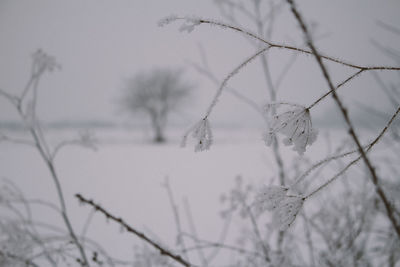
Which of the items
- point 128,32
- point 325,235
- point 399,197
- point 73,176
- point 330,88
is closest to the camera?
point 330,88

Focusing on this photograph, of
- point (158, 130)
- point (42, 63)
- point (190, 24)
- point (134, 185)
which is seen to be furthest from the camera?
point (158, 130)

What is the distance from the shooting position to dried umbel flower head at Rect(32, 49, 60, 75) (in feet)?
4.67

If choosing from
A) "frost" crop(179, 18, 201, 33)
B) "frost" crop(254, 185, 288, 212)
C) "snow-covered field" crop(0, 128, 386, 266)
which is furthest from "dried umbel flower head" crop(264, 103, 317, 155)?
"snow-covered field" crop(0, 128, 386, 266)

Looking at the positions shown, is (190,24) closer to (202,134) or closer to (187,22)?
(187,22)

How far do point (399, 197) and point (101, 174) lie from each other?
1015cm

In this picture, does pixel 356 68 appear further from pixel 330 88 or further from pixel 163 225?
pixel 163 225

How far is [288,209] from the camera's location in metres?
0.42

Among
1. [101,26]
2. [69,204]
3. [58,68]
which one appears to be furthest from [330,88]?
[101,26]

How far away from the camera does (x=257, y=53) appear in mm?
356

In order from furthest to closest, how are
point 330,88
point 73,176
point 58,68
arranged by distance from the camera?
point 73,176
point 58,68
point 330,88

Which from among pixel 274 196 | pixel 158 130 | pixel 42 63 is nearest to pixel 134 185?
pixel 42 63

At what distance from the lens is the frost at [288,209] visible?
41 centimetres

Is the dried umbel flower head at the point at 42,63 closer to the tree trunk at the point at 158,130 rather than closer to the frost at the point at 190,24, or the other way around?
the frost at the point at 190,24

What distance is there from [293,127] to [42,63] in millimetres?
1501
